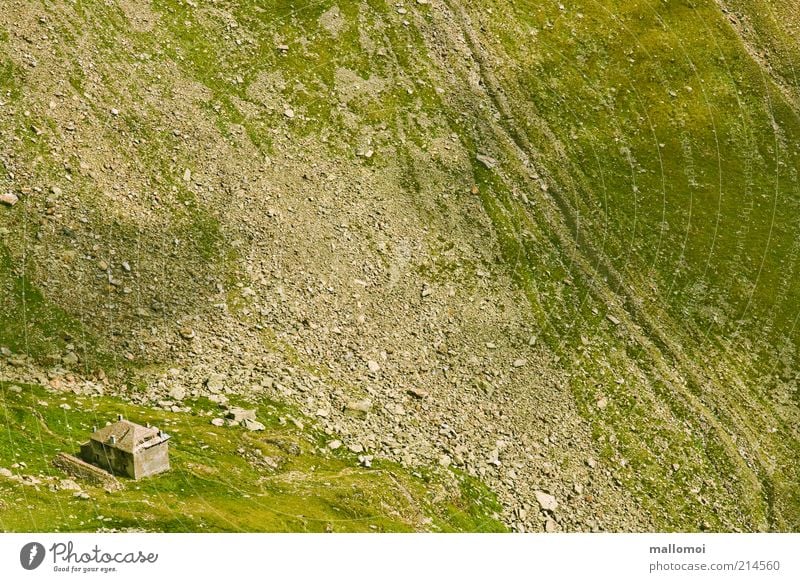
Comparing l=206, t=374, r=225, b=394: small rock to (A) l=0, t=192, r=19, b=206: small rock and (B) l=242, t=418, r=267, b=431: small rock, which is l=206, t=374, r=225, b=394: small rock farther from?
(A) l=0, t=192, r=19, b=206: small rock

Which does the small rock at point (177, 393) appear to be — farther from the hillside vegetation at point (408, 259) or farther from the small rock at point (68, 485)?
the small rock at point (68, 485)

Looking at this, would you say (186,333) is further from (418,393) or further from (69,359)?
(418,393)

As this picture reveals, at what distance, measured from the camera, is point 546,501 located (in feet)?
187

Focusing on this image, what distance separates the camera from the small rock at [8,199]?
2297 inches

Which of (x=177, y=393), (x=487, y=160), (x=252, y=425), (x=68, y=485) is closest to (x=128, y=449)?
(x=68, y=485)

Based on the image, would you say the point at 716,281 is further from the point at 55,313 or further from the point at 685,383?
the point at 55,313

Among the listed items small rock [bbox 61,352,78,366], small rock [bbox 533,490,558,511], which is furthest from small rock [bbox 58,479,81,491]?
small rock [bbox 533,490,558,511]

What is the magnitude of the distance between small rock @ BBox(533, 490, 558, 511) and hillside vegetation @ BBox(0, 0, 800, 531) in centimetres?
20

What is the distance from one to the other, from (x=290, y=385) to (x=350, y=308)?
26.8 feet

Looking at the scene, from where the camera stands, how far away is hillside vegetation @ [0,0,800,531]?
55125 millimetres
